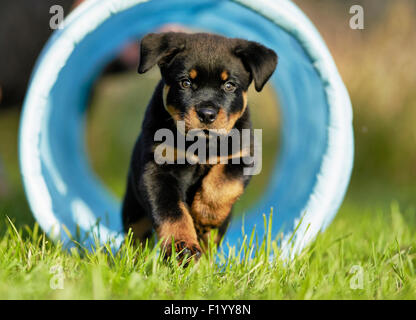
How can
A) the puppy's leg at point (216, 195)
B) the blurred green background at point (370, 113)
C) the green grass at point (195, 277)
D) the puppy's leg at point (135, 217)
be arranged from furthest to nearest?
the blurred green background at point (370, 113)
the puppy's leg at point (135, 217)
the puppy's leg at point (216, 195)
the green grass at point (195, 277)

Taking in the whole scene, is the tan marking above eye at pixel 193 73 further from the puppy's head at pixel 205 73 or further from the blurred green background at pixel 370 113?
the blurred green background at pixel 370 113

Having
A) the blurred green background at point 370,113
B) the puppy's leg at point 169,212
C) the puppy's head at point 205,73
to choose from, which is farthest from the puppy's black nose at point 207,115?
the blurred green background at point 370,113

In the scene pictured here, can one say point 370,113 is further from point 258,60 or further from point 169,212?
point 169,212

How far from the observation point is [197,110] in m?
2.62

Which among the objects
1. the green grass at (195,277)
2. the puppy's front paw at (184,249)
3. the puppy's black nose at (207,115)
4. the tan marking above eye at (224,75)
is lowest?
the green grass at (195,277)

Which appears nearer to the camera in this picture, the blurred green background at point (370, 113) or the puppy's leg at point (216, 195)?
the puppy's leg at point (216, 195)

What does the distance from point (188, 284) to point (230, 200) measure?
0.69m

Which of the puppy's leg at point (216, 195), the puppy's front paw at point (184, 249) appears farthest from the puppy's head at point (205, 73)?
the puppy's front paw at point (184, 249)

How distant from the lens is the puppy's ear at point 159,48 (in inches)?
103

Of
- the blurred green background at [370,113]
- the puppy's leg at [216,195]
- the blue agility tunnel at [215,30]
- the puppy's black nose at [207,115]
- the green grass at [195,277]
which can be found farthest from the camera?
the blurred green background at [370,113]

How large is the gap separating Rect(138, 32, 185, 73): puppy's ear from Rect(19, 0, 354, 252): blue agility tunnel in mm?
276

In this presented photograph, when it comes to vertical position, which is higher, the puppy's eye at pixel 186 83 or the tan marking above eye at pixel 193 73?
the tan marking above eye at pixel 193 73

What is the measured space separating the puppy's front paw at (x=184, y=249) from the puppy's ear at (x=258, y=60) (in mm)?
916

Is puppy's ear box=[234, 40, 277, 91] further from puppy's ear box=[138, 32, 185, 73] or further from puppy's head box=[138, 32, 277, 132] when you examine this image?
puppy's ear box=[138, 32, 185, 73]
